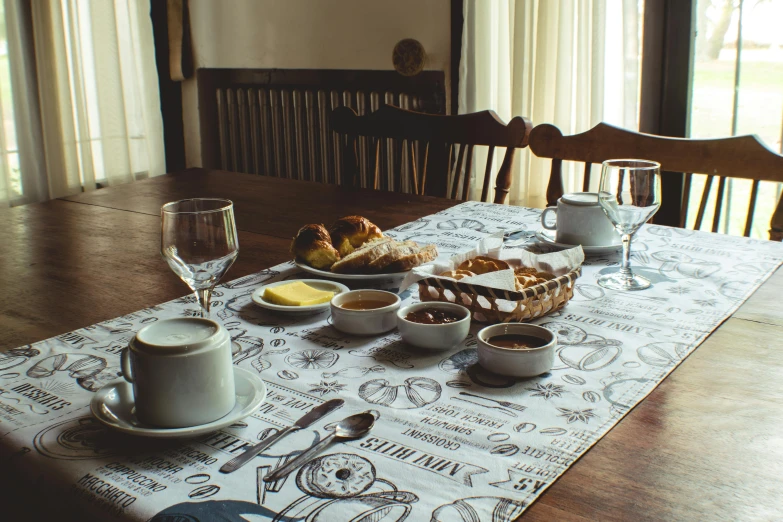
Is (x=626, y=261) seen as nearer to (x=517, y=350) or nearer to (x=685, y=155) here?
(x=517, y=350)

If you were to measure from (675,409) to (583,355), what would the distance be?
139mm

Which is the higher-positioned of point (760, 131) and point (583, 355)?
point (760, 131)

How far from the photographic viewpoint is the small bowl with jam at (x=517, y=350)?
756mm

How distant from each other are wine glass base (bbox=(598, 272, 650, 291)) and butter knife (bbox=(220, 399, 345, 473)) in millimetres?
499

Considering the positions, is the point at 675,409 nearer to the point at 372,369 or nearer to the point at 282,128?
the point at 372,369

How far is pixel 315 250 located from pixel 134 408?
18.1 inches

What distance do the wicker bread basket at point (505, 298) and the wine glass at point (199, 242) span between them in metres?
0.26

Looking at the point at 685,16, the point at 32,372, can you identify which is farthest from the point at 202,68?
the point at 32,372

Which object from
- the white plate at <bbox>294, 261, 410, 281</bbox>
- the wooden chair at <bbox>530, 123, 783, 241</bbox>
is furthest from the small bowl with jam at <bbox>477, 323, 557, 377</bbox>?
the wooden chair at <bbox>530, 123, 783, 241</bbox>

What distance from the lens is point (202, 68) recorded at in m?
3.58

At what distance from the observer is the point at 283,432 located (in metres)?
0.66

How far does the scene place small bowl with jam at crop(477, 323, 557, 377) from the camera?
756mm

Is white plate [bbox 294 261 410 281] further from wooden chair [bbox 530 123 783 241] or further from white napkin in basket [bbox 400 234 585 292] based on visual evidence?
Answer: wooden chair [bbox 530 123 783 241]

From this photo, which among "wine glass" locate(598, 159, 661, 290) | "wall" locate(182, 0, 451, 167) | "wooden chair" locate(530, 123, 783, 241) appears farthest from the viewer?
"wall" locate(182, 0, 451, 167)
